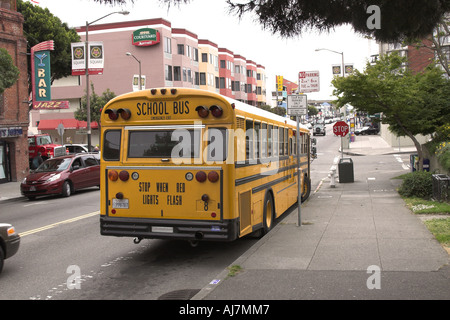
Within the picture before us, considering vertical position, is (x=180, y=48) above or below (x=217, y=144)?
above

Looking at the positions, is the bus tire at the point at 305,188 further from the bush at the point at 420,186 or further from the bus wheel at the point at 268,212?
the bus wheel at the point at 268,212

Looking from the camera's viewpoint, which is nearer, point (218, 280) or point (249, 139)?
point (218, 280)

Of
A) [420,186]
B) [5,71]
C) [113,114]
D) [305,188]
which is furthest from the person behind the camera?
[5,71]

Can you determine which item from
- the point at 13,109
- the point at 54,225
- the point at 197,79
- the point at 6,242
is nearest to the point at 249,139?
the point at 6,242

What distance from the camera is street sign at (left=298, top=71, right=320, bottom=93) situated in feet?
37.2

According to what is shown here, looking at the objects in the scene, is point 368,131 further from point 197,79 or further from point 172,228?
point 172,228

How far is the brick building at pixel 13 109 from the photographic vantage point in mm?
25500

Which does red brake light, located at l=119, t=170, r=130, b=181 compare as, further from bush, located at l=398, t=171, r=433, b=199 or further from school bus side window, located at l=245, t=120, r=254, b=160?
bush, located at l=398, t=171, r=433, b=199

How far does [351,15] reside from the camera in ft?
23.3

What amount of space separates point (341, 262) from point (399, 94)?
1164 cm

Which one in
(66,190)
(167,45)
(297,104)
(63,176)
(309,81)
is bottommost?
(66,190)

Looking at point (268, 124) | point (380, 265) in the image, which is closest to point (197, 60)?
point (268, 124)

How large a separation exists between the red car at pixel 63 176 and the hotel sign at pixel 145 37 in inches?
1247
